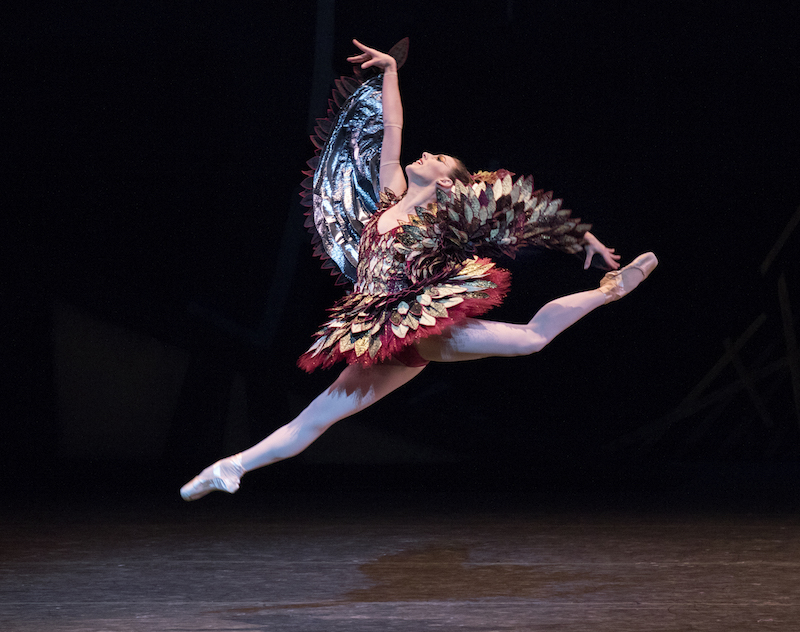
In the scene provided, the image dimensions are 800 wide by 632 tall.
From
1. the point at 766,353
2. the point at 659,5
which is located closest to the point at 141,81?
the point at 659,5

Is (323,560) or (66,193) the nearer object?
(323,560)

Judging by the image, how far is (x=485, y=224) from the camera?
2186 mm

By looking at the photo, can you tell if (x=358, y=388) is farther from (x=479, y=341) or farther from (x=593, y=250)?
(x=593, y=250)

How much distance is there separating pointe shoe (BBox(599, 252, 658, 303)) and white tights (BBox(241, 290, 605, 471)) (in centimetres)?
4

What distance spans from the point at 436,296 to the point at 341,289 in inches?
65.4

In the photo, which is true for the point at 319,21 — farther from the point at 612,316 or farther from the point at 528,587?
the point at 528,587

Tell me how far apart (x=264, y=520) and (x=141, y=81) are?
200 cm

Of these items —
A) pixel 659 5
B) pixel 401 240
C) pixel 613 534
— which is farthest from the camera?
pixel 659 5

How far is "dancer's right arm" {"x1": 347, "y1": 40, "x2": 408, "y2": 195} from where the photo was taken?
249 cm

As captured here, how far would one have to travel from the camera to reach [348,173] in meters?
2.72

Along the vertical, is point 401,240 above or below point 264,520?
above

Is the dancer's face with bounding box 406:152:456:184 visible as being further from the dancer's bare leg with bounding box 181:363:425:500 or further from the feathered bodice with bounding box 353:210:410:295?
the dancer's bare leg with bounding box 181:363:425:500

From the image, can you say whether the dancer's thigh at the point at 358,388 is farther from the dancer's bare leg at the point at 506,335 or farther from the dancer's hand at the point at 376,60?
the dancer's hand at the point at 376,60

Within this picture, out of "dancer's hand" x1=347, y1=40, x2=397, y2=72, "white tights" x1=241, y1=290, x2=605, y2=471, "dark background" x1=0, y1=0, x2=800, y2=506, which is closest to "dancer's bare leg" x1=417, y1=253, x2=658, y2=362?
"white tights" x1=241, y1=290, x2=605, y2=471
